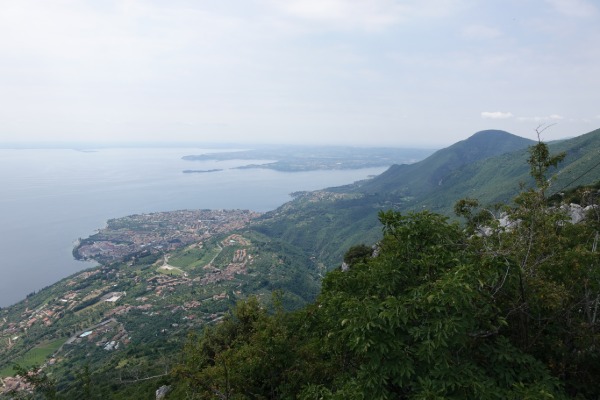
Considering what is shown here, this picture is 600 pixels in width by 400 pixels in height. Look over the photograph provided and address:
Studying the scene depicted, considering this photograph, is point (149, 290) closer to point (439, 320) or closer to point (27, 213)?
point (439, 320)

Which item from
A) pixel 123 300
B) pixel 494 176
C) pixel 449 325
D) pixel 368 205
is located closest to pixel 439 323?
pixel 449 325

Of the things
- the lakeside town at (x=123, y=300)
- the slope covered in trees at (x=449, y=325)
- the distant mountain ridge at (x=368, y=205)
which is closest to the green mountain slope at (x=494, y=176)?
the distant mountain ridge at (x=368, y=205)

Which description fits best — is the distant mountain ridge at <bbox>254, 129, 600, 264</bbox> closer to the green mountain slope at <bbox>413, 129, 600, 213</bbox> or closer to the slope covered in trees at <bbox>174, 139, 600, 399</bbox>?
the green mountain slope at <bbox>413, 129, 600, 213</bbox>

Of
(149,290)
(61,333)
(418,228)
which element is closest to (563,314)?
(418,228)

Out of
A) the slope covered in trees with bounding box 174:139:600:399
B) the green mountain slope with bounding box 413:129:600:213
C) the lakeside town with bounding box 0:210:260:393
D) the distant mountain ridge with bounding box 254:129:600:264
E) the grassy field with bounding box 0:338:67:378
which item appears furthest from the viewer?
the distant mountain ridge with bounding box 254:129:600:264

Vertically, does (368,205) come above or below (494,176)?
below

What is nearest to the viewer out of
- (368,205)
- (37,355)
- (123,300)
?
(37,355)

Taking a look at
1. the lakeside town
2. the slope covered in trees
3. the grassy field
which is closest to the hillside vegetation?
the slope covered in trees

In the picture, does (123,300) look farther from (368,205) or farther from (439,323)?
(368,205)
